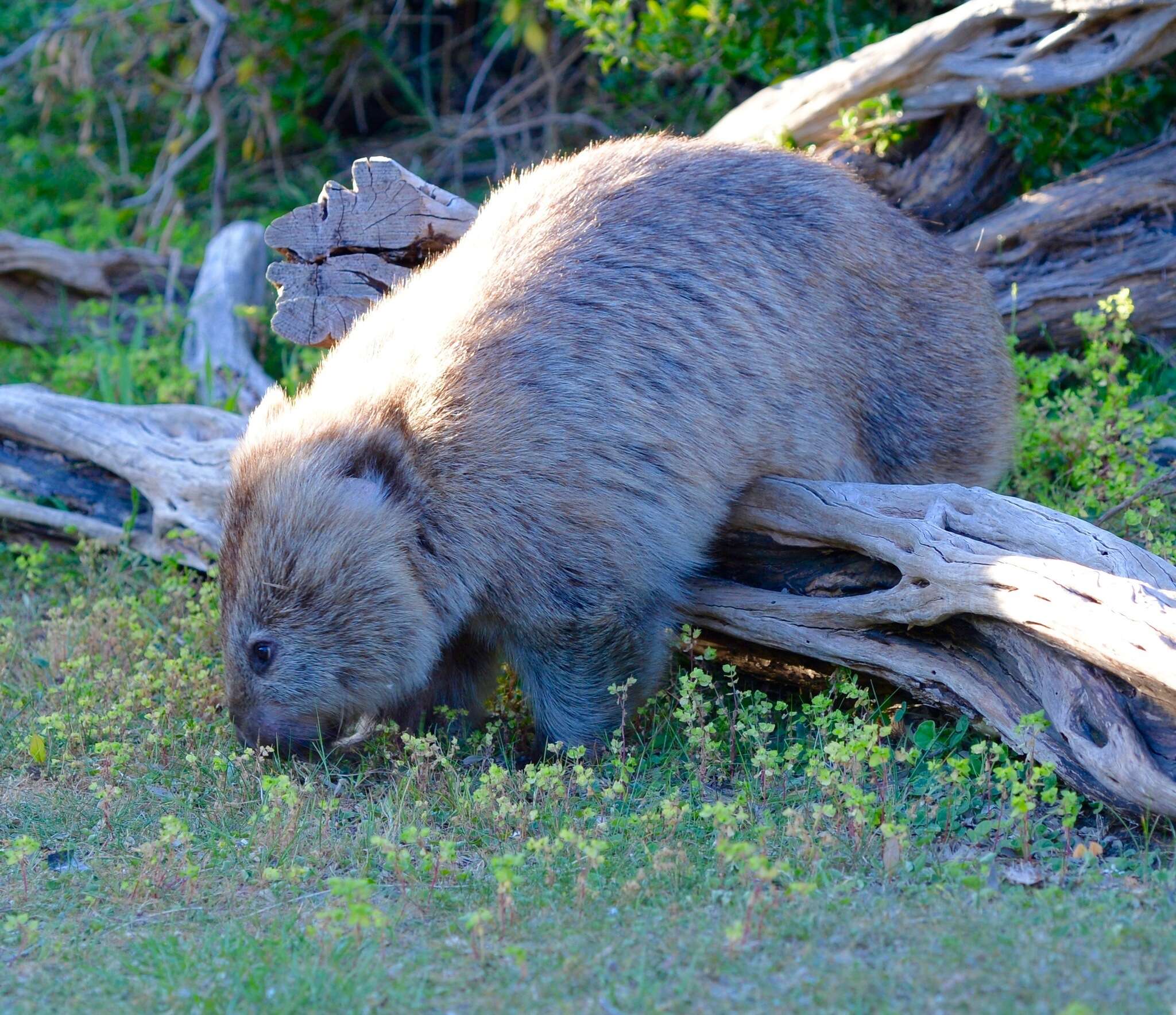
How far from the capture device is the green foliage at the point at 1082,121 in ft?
21.4

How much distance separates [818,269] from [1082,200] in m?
2.21

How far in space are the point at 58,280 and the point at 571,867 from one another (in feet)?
19.3

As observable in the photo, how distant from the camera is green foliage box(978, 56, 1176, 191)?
6516 mm

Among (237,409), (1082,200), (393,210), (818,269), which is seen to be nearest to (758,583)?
(818,269)

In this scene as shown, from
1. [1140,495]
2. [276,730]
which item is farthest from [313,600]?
[1140,495]

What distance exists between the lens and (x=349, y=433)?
4.43m

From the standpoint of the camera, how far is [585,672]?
14.6 feet

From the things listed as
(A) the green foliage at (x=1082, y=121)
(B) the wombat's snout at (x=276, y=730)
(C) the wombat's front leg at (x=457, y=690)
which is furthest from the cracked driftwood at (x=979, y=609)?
(A) the green foliage at (x=1082, y=121)

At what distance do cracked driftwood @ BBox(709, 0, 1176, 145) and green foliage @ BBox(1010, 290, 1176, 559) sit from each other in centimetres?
111

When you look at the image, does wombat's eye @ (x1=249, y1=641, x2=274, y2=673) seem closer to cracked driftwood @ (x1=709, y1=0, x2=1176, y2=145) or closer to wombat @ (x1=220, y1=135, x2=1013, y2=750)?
wombat @ (x1=220, y1=135, x2=1013, y2=750)

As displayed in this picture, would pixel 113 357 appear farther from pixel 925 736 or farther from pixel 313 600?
pixel 925 736

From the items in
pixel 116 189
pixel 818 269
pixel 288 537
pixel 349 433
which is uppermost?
pixel 818 269

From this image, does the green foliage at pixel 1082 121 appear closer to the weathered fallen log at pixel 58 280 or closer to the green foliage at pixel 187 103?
the green foliage at pixel 187 103

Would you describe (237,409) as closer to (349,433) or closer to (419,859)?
(349,433)
